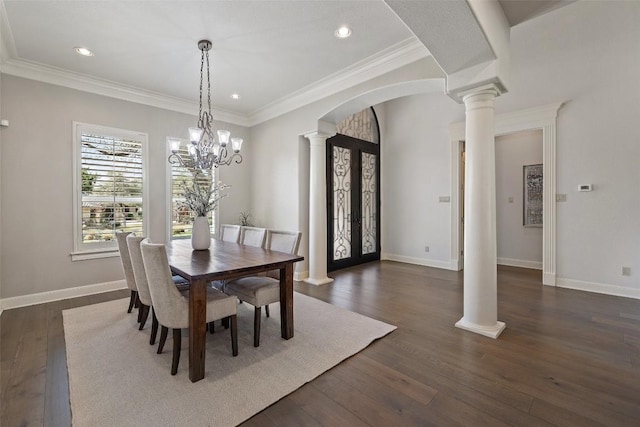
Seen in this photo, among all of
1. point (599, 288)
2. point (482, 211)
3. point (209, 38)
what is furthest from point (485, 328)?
point (209, 38)

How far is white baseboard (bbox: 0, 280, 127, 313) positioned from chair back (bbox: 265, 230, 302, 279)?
2.64 metres

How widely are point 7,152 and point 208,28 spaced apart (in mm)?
2974

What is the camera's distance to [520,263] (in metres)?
5.62

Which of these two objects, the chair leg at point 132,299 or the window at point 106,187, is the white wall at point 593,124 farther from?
the window at point 106,187

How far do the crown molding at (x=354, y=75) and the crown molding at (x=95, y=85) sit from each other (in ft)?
4.17

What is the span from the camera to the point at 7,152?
3.40 m

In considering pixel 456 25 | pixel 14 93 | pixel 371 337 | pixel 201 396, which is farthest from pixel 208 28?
pixel 371 337

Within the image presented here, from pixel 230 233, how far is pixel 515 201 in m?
5.59

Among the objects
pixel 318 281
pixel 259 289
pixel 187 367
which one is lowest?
pixel 187 367

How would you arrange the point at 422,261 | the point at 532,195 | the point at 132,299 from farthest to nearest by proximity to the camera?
the point at 422,261
the point at 532,195
the point at 132,299

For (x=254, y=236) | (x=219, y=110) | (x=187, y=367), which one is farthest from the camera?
(x=219, y=110)

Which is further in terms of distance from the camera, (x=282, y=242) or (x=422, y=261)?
(x=422, y=261)

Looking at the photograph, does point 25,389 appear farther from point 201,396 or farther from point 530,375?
point 530,375

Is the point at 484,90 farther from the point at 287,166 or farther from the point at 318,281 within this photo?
the point at 318,281
